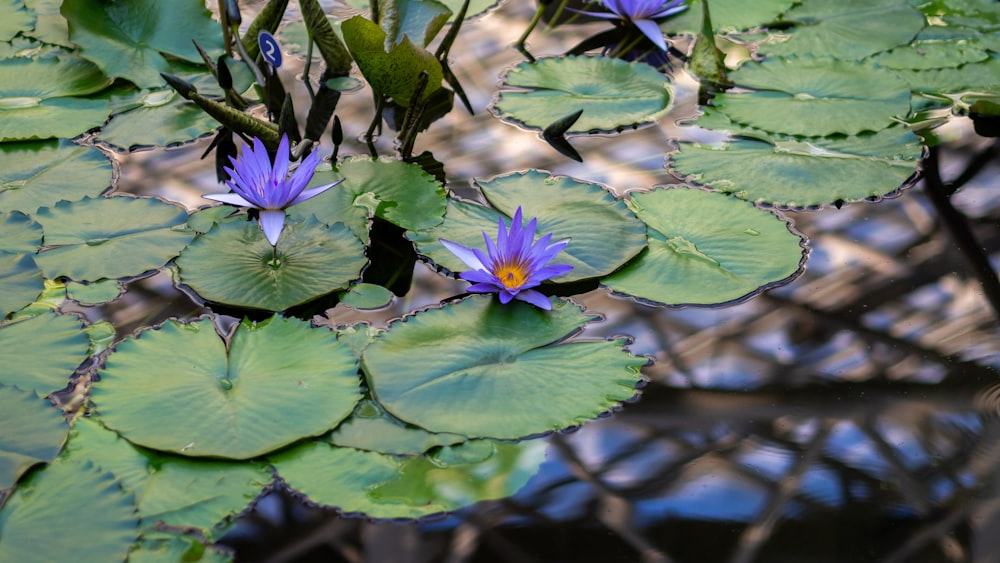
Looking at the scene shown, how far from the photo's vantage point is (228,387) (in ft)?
6.01

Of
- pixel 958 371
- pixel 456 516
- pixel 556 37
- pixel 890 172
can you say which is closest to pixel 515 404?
pixel 456 516

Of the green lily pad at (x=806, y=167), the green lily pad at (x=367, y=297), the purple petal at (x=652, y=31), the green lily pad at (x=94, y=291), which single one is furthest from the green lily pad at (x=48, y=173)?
the purple petal at (x=652, y=31)

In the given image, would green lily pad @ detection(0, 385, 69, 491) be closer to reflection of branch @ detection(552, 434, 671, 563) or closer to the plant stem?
reflection of branch @ detection(552, 434, 671, 563)

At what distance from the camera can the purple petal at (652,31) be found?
3147mm

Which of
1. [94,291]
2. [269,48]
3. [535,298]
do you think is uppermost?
[269,48]

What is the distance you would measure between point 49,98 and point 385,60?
1133mm

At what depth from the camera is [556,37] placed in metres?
3.36

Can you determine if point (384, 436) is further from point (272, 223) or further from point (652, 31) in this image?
point (652, 31)

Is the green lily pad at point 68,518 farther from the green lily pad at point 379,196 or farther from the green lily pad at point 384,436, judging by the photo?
the green lily pad at point 379,196

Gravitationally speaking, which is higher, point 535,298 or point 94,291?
point 535,298

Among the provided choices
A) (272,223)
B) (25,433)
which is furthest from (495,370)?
(25,433)

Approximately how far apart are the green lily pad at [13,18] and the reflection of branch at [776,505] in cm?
283

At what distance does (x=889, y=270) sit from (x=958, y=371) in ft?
1.21

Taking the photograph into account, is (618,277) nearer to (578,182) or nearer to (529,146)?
(578,182)
